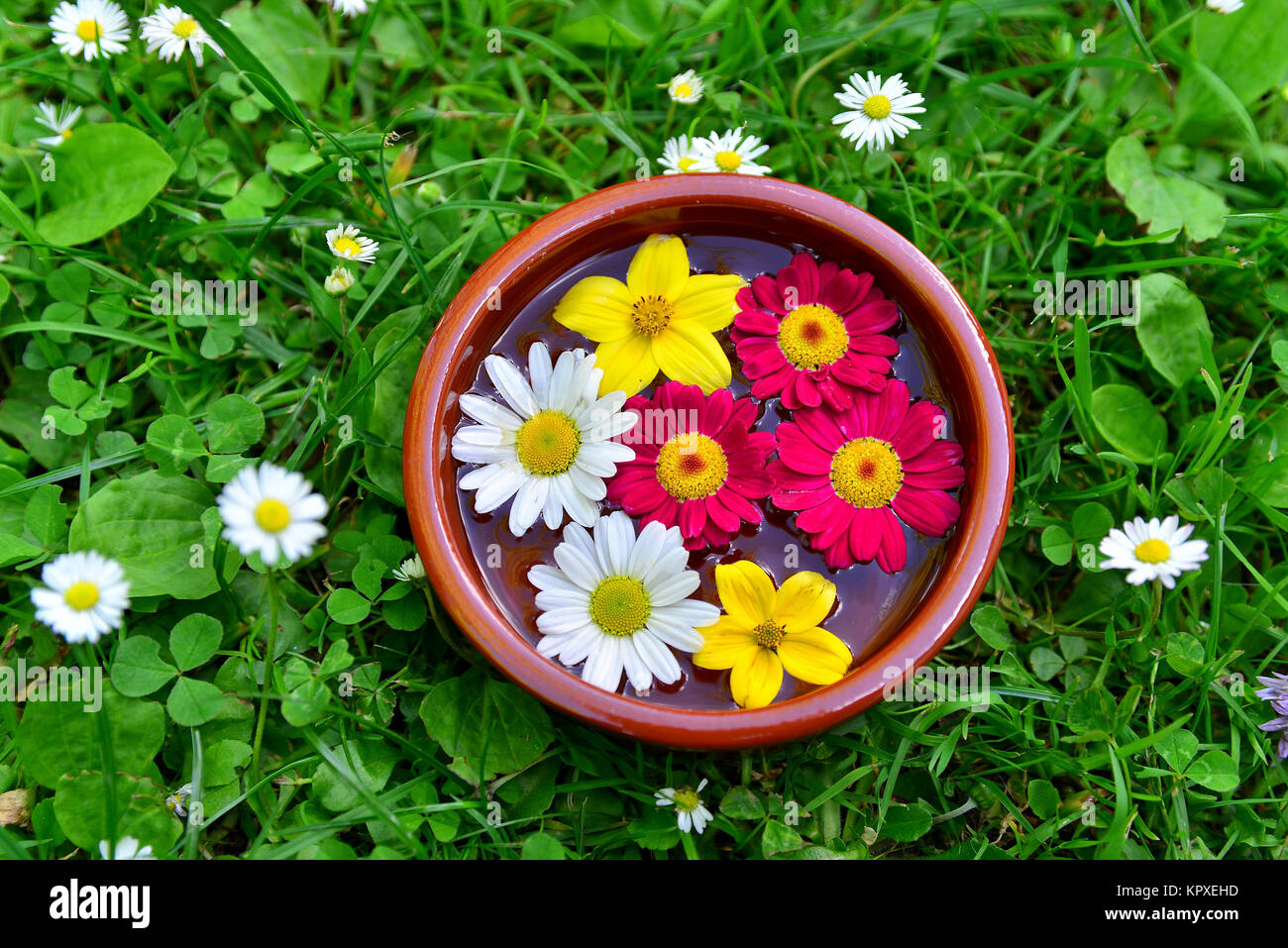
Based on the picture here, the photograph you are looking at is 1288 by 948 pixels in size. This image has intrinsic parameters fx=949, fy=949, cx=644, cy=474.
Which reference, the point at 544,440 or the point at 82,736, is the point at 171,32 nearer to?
the point at 544,440

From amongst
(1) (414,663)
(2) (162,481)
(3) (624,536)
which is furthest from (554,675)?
(2) (162,481)

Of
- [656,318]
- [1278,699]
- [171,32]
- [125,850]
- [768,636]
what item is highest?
[171,32]

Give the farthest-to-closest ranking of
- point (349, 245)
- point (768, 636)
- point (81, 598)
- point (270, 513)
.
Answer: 1. point (349, 245)
2. point (768, 636)
3. point (81, 598)
4. point (270, 513)

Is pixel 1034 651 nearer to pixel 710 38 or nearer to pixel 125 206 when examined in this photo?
pixel 710 38

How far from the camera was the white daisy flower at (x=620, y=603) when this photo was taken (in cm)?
136

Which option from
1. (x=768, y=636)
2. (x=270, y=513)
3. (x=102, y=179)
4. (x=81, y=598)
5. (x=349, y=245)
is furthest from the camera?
(x=102, y=179)

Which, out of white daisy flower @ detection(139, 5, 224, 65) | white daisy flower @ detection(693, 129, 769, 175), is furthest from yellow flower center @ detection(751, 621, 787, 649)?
white daisy flower @ detection(139, 5, 224, 65)

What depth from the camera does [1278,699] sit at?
149 cm

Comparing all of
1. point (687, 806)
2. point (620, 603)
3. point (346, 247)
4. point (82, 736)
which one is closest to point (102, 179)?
point (346, 247)

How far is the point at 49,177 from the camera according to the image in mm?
1737

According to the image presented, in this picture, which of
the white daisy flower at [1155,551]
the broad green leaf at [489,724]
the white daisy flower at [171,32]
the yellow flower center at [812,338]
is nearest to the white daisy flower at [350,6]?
the white daisy flower at [171,32]

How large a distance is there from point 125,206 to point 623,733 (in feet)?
4.14

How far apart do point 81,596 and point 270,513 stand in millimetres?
387

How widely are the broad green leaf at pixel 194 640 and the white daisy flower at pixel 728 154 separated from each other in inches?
43.3
